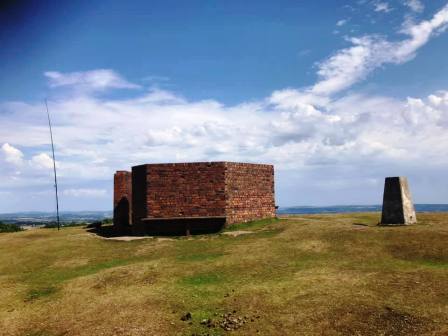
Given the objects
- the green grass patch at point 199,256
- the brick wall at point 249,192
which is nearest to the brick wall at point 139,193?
the brick wall at point 249,192

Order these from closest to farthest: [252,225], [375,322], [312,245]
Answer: [375,322] < [312,245] < [252,225]

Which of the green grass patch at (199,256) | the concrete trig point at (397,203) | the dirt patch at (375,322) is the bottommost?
the dirt patch at (375,322)

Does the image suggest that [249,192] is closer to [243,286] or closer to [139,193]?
[139,193]

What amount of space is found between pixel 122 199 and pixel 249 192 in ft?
35.0

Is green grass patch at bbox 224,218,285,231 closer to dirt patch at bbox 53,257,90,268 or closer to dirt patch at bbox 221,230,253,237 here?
dirt patch at bbox 221,230,253,237

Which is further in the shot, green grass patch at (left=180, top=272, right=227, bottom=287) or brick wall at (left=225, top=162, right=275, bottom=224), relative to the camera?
brick wall at (left=225, top=162, right=275, bottom=224)

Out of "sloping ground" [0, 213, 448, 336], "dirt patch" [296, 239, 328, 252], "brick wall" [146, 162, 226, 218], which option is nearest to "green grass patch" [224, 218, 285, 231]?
"brick wall" [146, 162, 226, 218]

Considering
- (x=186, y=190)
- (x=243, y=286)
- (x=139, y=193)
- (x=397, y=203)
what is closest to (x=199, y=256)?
(x=243, y=286)

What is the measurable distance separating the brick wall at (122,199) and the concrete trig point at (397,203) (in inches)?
694

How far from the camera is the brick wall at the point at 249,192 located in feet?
71.3

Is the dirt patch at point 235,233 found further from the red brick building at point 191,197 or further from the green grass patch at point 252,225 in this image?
the red brick building at point 191,197

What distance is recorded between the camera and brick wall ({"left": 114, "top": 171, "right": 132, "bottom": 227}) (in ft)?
93.5

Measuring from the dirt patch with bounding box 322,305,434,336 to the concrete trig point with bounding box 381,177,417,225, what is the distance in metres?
10.6

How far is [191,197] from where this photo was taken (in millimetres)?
21562
